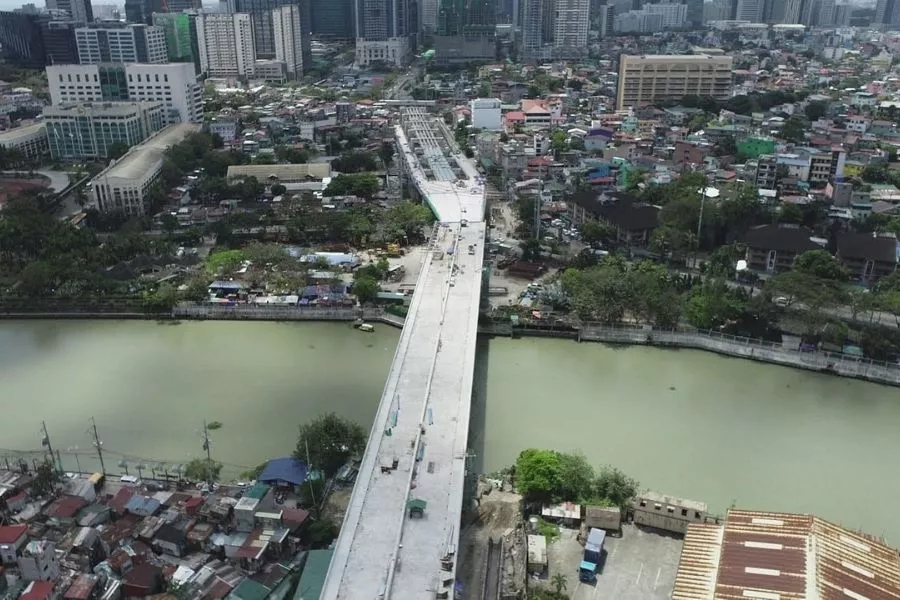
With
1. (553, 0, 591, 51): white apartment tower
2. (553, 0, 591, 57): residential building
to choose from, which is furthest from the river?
(553, 0, 591, 51): white apartment tower

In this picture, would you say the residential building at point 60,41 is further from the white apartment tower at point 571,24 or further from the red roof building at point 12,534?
the red roof building at point 12,534

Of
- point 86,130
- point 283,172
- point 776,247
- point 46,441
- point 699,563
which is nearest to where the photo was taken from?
point 699,563

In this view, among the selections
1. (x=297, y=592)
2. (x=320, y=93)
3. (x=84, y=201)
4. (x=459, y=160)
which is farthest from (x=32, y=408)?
(x=320, y=93)

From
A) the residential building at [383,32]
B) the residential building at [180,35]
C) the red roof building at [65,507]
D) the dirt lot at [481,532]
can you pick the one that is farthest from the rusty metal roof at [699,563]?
the residential building at [383,32]

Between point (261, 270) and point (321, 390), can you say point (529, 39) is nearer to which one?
point (261, 270)

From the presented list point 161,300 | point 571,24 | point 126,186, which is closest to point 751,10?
point 571,24

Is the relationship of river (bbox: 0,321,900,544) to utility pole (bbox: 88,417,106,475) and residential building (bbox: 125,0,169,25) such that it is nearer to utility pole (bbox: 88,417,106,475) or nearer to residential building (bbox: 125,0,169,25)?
utility pole (bbox: 88,417,106,475)

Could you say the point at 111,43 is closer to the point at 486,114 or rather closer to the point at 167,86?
the point at 167,86
